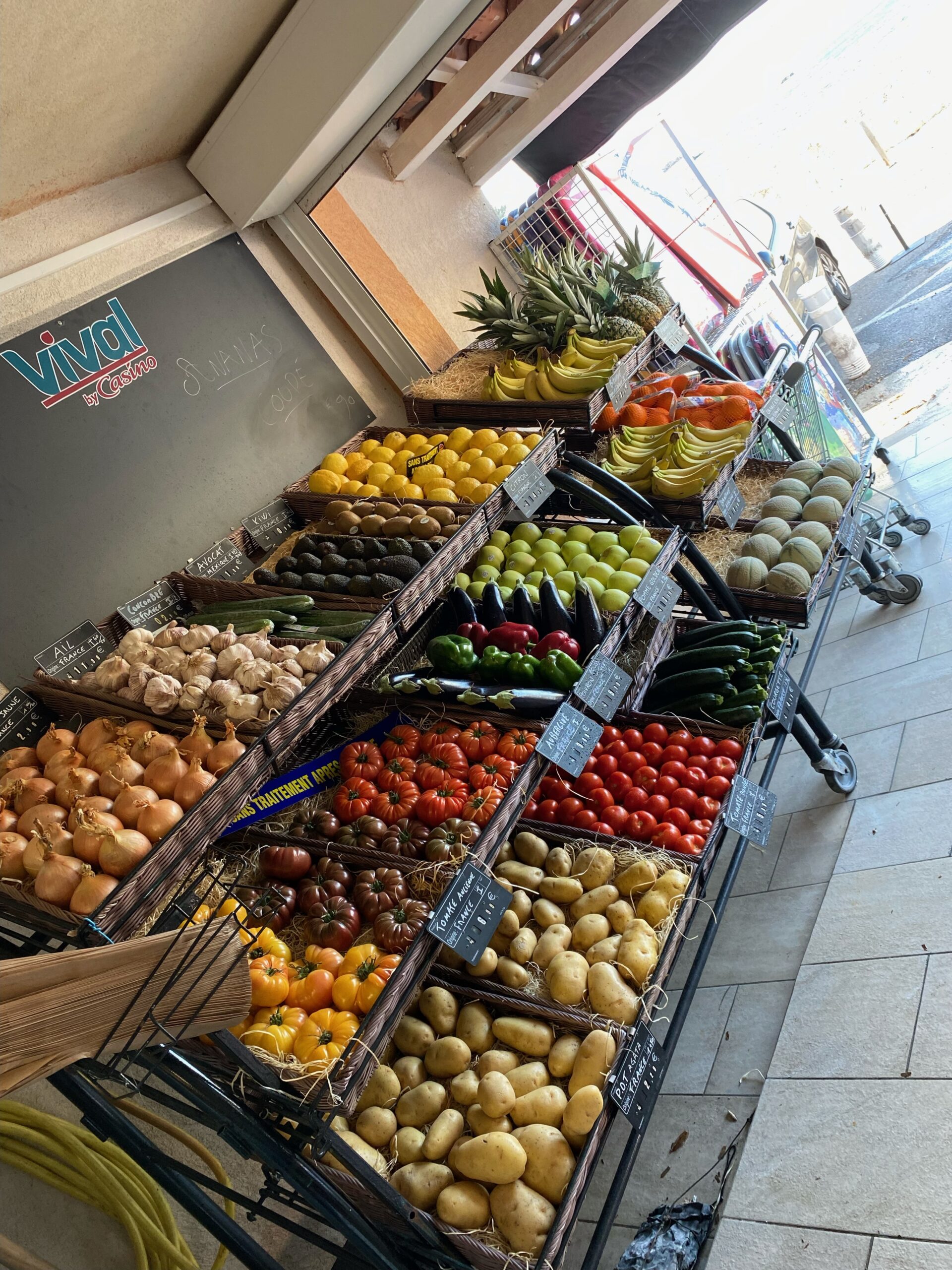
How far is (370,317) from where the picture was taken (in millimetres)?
4582

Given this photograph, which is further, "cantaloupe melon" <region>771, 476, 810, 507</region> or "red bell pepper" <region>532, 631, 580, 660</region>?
"cantaloupe melon" <region>771, 476, 810, 507</region>

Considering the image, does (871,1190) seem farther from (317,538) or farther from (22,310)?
(22,310)

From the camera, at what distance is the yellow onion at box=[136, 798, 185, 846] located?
2.05m

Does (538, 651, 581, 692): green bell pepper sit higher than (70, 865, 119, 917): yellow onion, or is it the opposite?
(70, 865, 119, 917): yellow onion

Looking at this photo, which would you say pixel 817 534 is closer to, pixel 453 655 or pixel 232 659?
pixel 453 655

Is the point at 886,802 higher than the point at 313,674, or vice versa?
the point at 313,674

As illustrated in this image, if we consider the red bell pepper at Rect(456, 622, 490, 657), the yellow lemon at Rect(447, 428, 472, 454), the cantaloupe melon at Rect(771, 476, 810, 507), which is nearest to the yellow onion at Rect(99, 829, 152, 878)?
the red bell pepper at Rect(456, 622, 490, 657)

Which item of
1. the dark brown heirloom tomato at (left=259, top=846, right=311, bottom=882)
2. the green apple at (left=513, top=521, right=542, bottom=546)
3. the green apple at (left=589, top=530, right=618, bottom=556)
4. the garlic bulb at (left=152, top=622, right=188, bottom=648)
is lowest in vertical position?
the green apple at (left=589, top=530, right=618, bottom=556)

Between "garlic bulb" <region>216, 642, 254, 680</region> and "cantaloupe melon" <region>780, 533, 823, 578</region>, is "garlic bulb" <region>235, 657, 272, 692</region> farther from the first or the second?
"cantaloupe melon" <region>780, 533, 823, 578</region>

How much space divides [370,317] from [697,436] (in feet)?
5.95

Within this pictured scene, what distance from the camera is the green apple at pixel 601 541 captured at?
144 inches

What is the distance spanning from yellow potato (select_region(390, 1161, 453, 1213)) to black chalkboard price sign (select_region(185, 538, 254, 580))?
225 cm

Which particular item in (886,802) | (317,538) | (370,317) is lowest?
(886,802)

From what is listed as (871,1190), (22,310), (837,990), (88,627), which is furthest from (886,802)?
(22,310)
